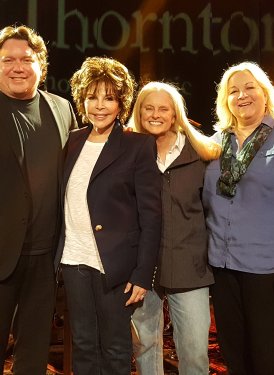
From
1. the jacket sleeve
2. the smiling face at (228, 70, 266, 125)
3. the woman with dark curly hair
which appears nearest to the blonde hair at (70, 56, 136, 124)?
the woman with dark curly hair

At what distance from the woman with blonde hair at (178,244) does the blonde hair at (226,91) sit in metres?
0.17

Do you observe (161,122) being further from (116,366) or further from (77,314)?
(116,366)

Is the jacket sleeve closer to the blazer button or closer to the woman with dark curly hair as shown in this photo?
the woman with dark curly hair

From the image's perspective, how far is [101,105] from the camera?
1951 mm

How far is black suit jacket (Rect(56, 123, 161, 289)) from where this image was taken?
1914 mm

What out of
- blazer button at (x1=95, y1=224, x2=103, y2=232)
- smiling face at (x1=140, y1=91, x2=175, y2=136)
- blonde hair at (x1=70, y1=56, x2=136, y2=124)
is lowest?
blazer button at (x1=95, y1=224, x2=103, y2=232)

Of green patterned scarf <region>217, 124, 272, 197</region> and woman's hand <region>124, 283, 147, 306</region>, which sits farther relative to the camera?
green patterned scarf <region>217, 124, 272, 197</region>

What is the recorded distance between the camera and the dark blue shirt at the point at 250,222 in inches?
79.9

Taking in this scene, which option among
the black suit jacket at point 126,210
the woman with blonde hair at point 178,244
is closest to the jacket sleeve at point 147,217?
the black suit jacket at point 126,210

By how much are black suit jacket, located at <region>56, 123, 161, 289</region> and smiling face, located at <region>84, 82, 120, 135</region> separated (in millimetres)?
79

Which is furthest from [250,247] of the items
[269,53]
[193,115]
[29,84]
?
[269,53]

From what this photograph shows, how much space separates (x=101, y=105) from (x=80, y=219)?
432 millimetres

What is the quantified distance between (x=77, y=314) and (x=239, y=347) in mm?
681

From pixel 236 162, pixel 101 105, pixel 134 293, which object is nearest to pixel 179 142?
pixel 236 162
